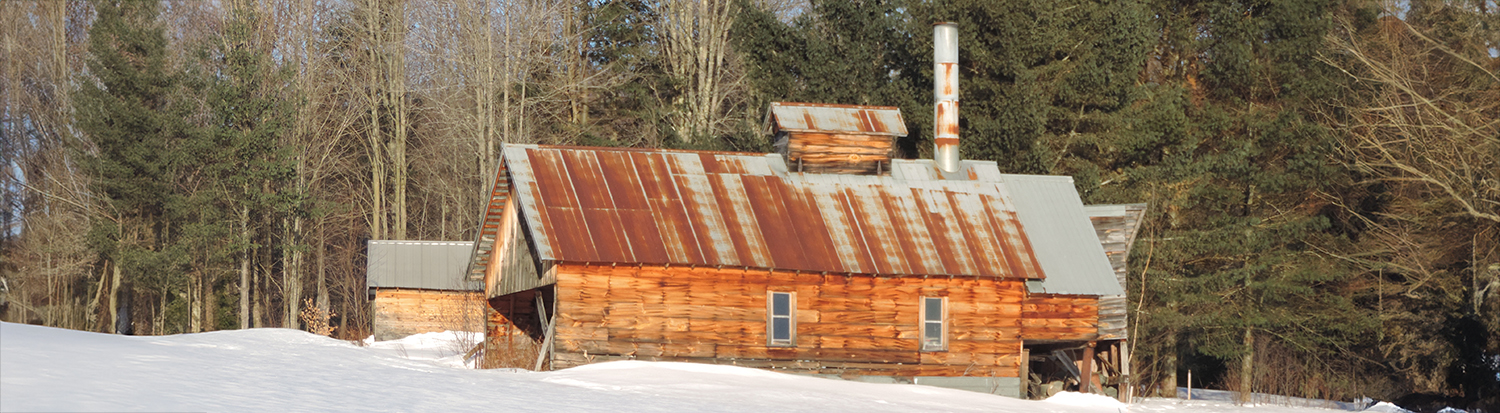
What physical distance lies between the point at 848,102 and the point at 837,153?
31.0 ft

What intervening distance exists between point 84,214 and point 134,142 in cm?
497

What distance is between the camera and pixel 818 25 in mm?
41594

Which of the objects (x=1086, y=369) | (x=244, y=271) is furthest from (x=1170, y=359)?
(x=244, y=271)

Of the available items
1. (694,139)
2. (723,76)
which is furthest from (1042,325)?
(723,76)

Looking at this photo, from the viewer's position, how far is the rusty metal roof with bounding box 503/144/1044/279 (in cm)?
2520

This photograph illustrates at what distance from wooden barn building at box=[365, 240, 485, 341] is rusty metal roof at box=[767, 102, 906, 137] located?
57.9 ft

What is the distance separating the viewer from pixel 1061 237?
28.5 metres

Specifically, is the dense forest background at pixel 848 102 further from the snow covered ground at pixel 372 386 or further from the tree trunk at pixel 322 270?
the snow covered ground at pixel 372 386

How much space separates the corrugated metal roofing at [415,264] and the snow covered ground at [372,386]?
565 inches

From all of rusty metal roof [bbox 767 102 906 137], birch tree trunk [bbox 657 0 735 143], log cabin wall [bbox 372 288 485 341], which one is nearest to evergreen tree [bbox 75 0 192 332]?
log cabin wall [bbox 372 288 485 341]

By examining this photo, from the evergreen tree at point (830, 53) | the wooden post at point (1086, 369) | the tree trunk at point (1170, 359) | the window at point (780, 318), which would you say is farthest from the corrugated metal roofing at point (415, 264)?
the tree trunk at point (1170, 359)

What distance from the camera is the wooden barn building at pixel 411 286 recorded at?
1708 inches

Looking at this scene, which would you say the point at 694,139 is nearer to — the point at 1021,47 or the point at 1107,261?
the point at 1021,47

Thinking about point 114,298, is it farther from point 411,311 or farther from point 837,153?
point 837,153
